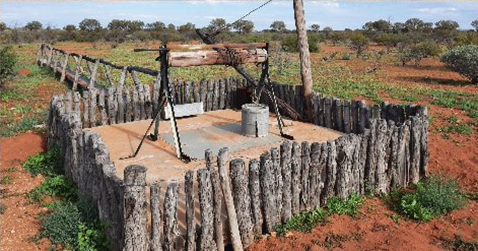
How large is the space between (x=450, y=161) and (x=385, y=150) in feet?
6.83

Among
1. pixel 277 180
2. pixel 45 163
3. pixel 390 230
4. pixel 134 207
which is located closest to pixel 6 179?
pixel 45 163

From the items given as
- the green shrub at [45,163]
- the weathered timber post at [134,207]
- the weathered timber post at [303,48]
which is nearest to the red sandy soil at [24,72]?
the green shrub at [45,163]

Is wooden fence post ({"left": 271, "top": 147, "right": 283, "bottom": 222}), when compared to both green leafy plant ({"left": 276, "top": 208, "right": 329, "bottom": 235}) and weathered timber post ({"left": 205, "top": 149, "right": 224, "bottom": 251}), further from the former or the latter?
weathered timber post ({"left": 205, "top": 149, "right": 224, "bottom": 251})

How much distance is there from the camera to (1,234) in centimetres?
551

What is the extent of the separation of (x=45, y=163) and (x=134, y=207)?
4.37 metres

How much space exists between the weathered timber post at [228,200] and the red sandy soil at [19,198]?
7.93 feet

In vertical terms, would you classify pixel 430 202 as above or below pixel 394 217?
above

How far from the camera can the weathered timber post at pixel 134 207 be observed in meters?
4.44

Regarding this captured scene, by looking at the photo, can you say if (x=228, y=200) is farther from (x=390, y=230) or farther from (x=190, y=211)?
(x=390, y=230)

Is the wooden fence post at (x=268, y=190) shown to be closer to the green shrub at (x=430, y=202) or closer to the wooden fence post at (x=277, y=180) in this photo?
the wooden fence post at (x=277, y=180)

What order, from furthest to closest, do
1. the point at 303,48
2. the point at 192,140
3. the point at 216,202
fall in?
the point at 303,48 < the point at 192,140 < the point at 216,202

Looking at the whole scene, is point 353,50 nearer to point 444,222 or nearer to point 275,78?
point 275,78

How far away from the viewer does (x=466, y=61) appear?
55.5ft

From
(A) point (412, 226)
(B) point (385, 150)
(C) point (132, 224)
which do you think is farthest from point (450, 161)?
(C) point (132, 224)
